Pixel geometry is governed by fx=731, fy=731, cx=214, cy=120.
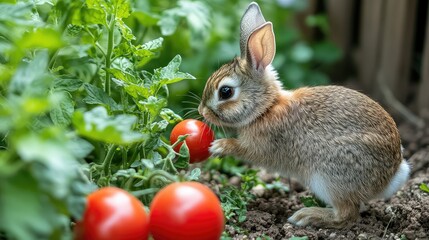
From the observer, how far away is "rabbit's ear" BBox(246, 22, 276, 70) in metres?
4.34

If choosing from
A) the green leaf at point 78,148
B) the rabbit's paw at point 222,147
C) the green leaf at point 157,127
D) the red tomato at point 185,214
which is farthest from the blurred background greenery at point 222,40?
the red tomato at point 185,214

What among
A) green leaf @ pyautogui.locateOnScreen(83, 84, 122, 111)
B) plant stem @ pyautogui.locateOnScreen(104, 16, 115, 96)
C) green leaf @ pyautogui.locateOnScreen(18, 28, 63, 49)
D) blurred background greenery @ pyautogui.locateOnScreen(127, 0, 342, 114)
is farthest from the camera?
blurred background greenery @ pyautogui.locateOnScreen(127, 0, 342, 114)

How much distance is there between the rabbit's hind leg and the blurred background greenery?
1.66m

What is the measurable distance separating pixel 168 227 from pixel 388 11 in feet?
13.1

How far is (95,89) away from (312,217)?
142 cm

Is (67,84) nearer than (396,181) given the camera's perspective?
Yes

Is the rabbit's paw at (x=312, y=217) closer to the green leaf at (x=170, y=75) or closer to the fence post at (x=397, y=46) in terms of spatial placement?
the green leaf at (x=170, y=75)

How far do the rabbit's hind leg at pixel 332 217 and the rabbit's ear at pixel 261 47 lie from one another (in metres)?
0.97

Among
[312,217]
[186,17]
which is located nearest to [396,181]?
[312,217]

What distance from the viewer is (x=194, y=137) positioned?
4176 millimetres

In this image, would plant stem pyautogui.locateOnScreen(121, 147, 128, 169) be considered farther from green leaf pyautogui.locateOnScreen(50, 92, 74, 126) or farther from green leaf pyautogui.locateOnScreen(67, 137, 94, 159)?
green leaf pyautogui.locateOnScreen(67, 137, 94, 159)

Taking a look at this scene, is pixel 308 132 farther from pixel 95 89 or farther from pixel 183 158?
pixel 95 89

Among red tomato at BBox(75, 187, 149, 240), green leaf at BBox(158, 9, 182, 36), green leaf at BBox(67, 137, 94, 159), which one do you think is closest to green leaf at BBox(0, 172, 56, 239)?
green leaf at BBox(67, 137, 94, 159)

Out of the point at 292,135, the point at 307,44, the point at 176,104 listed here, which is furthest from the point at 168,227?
the point at 307,44
